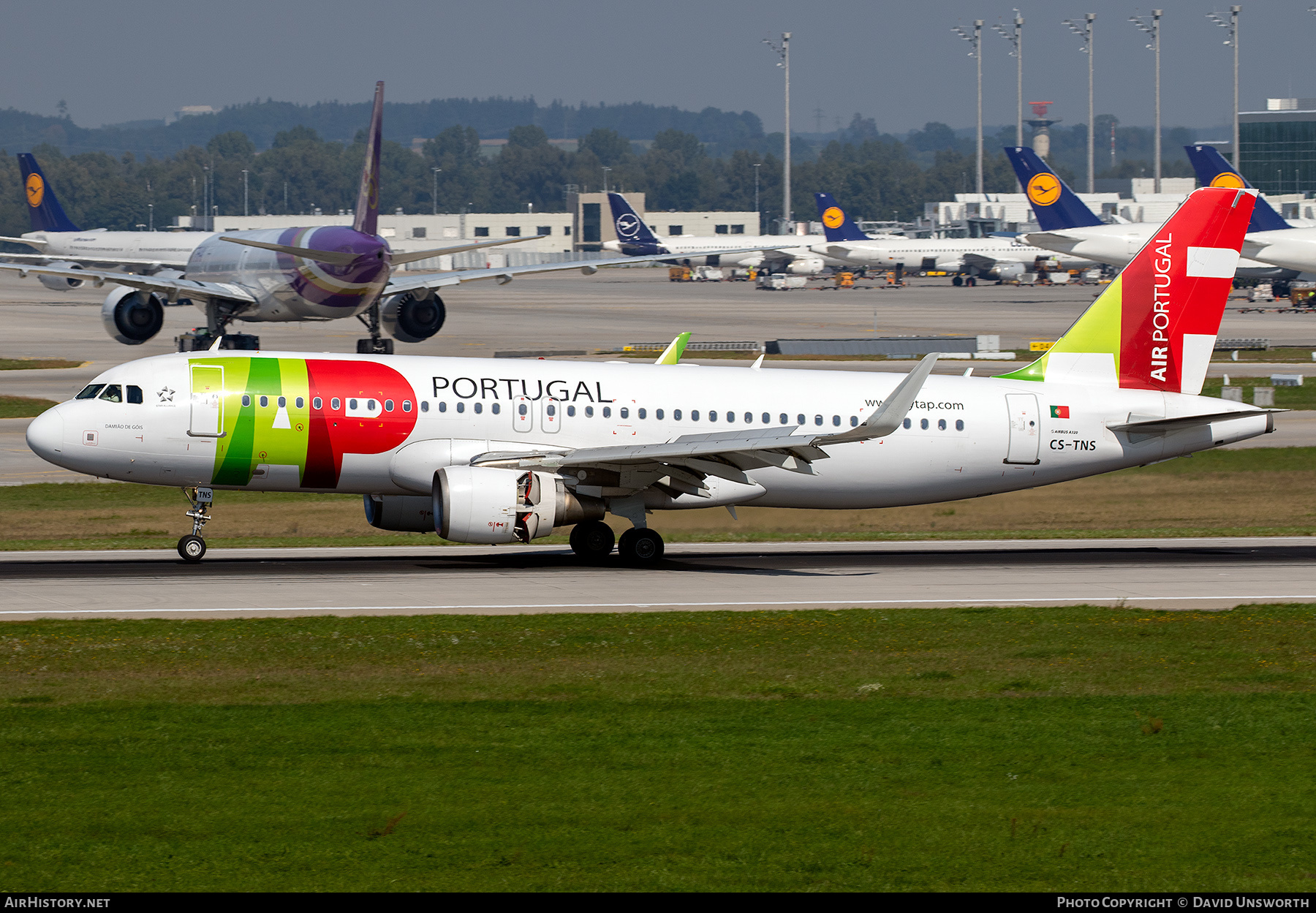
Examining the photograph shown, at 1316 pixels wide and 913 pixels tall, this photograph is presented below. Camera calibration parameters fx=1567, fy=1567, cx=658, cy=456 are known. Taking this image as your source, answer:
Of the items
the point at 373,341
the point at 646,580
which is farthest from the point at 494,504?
the point at 373,341

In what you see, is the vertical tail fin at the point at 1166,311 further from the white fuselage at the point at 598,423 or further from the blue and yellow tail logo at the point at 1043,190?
the blue and yellow tail logo at the point at 1043,190

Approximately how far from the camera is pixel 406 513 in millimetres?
34188

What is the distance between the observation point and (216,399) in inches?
1299

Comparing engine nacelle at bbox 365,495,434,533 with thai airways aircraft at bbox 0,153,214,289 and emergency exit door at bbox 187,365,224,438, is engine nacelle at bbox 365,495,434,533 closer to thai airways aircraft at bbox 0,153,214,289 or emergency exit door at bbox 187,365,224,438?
emergency exit door at bbox 187,365,224,438

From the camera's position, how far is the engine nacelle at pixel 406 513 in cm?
3419

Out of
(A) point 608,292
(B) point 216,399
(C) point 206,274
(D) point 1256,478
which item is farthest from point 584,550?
(A) point 608,292

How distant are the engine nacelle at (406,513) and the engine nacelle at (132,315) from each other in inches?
2055

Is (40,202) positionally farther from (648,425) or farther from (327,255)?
(648,425)

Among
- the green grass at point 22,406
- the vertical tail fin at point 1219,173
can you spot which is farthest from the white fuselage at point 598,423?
the vertical tail fin at point 1219,173

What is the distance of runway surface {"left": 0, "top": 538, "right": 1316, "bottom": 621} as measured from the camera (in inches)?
1144

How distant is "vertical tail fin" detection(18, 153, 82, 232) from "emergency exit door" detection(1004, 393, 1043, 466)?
10898 cm

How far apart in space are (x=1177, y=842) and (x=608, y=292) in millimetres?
181464

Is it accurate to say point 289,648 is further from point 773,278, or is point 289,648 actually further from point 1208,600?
point 773,278

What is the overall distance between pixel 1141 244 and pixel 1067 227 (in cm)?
1017
